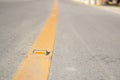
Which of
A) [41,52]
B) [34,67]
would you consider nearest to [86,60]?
[41,52]

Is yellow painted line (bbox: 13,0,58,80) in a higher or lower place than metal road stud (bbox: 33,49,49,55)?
higher

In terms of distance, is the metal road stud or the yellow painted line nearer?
the yellow painted line

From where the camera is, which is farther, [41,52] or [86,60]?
[41,52]

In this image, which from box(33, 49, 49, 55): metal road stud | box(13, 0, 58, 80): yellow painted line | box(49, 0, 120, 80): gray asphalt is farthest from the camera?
box(33, 49, 49, 55): metal road stud

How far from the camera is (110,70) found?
10.6 ft

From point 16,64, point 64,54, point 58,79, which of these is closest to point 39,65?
point 16,64

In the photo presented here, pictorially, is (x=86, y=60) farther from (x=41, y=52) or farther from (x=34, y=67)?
(x=34, y=67)

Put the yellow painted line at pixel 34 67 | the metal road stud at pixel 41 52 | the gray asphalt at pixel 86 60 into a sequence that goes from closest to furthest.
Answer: the yellow painted line at pixel 34 67 < the gray asphalt at pixel 86 60 < the metal road stud at pixel 41 52

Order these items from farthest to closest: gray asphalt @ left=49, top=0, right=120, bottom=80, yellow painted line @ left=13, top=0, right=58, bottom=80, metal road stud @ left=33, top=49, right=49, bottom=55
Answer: metal road stud @ left=33, top=49, right=49, bottom=55 < gray asphalt @ left=49, top=0, right=120, bottom=80 < yellow painted line @ left=13, top=0, right=58, bottom=80

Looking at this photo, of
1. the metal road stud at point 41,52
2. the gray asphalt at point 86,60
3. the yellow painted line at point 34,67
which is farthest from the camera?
the metal road stud at point 41,52

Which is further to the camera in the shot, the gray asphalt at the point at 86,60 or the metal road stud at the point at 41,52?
the metal road stud at the point at 41,52

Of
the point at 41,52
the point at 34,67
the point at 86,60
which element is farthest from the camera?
the point at 41,52

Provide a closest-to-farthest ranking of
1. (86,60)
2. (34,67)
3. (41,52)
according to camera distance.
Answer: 1. (34,67)
2. (86,60)
3. (41,52)

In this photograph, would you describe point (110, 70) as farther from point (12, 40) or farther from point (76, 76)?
point (12, 40)
